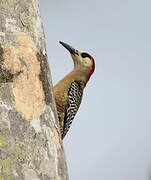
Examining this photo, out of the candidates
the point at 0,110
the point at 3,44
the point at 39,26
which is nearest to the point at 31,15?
the point at 39,26

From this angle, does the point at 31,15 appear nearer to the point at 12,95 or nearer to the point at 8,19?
the point at 8,19

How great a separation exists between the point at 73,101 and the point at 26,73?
6599 mm

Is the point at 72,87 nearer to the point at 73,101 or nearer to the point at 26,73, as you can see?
the point at 73,101

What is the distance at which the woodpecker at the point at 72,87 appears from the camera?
865cm

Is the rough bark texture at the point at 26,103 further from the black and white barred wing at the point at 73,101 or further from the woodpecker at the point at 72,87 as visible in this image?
the black and white barred wing at the point at 73,101

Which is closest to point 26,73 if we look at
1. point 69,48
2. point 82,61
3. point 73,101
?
point 73,101

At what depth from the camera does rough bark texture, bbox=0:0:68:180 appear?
79.4 inches

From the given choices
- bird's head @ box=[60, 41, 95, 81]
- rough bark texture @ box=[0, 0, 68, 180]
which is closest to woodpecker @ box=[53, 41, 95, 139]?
bird's head @ box=[60, 41, 95, 81]

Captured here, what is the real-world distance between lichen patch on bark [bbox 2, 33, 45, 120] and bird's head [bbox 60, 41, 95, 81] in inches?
292

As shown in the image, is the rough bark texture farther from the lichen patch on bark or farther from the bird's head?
the bird's head

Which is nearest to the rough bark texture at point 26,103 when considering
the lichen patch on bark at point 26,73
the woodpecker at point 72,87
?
the lichen patch on bark at point 26,73

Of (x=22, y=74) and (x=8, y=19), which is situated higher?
(x=8, y=19)

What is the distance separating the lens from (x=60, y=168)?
2.21 meters

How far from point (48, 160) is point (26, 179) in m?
0.22
